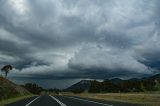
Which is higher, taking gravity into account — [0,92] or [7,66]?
[7,66]

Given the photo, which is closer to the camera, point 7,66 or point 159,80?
point 159,80

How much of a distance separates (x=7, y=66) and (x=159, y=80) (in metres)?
135

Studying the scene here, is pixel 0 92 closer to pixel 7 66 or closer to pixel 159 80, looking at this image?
pixel 159 80

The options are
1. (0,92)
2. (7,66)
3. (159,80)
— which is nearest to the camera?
(159,80)

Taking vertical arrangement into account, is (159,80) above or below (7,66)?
below

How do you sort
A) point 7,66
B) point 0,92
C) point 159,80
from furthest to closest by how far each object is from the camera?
point 7,66 → point 0,92 → point 159,80

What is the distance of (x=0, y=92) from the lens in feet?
255

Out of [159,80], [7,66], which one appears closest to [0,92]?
[159,80]

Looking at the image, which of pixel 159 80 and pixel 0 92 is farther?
pixel 0 92

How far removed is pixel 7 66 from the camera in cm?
17638

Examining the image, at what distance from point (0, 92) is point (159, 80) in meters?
40.2

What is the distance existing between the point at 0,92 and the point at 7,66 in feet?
329

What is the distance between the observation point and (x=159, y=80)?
5094 cm
